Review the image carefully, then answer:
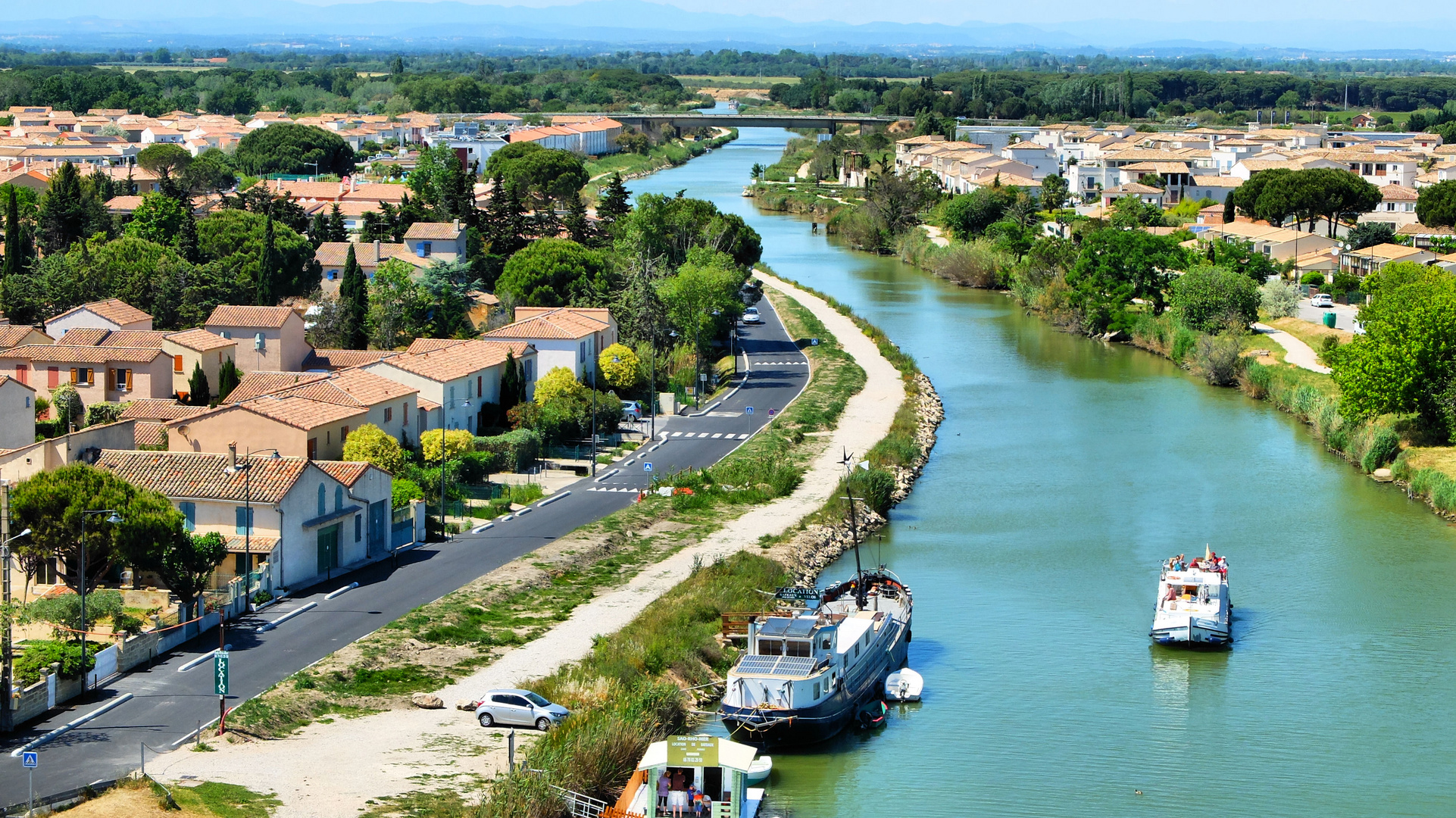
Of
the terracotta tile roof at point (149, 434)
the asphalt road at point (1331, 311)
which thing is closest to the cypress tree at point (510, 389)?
the terracotta tile roof at point (149, 434)

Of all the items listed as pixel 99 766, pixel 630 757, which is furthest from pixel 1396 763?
pixel 99 766

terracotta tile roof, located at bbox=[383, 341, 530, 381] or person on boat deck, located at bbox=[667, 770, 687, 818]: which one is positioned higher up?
terracotta tile roof, located at bbox=[383, 341, 530, 381]

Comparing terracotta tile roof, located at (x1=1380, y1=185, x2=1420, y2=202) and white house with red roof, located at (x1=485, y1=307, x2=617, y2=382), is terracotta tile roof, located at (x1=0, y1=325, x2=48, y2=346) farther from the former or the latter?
terracotta tile roof, located at (x1=1380, y1=185, x2=1420, y2=202)

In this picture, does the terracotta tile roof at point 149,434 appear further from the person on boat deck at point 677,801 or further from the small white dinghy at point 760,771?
the person on boat deck at point 677,801

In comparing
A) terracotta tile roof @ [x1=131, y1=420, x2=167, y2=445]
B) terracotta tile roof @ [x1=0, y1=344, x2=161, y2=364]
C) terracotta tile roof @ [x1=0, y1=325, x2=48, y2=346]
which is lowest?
terracotta tile roof @ [x1=131, y1=420, x2=167, y2=445]

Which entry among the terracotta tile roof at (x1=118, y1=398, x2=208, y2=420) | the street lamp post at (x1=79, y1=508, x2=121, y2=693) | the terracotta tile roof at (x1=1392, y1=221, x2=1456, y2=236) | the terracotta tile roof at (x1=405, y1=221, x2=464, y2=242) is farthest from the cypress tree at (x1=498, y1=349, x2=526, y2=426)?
the terracotta tile roof at (x1=1392, y1=221, x2=1456, y2=236)
